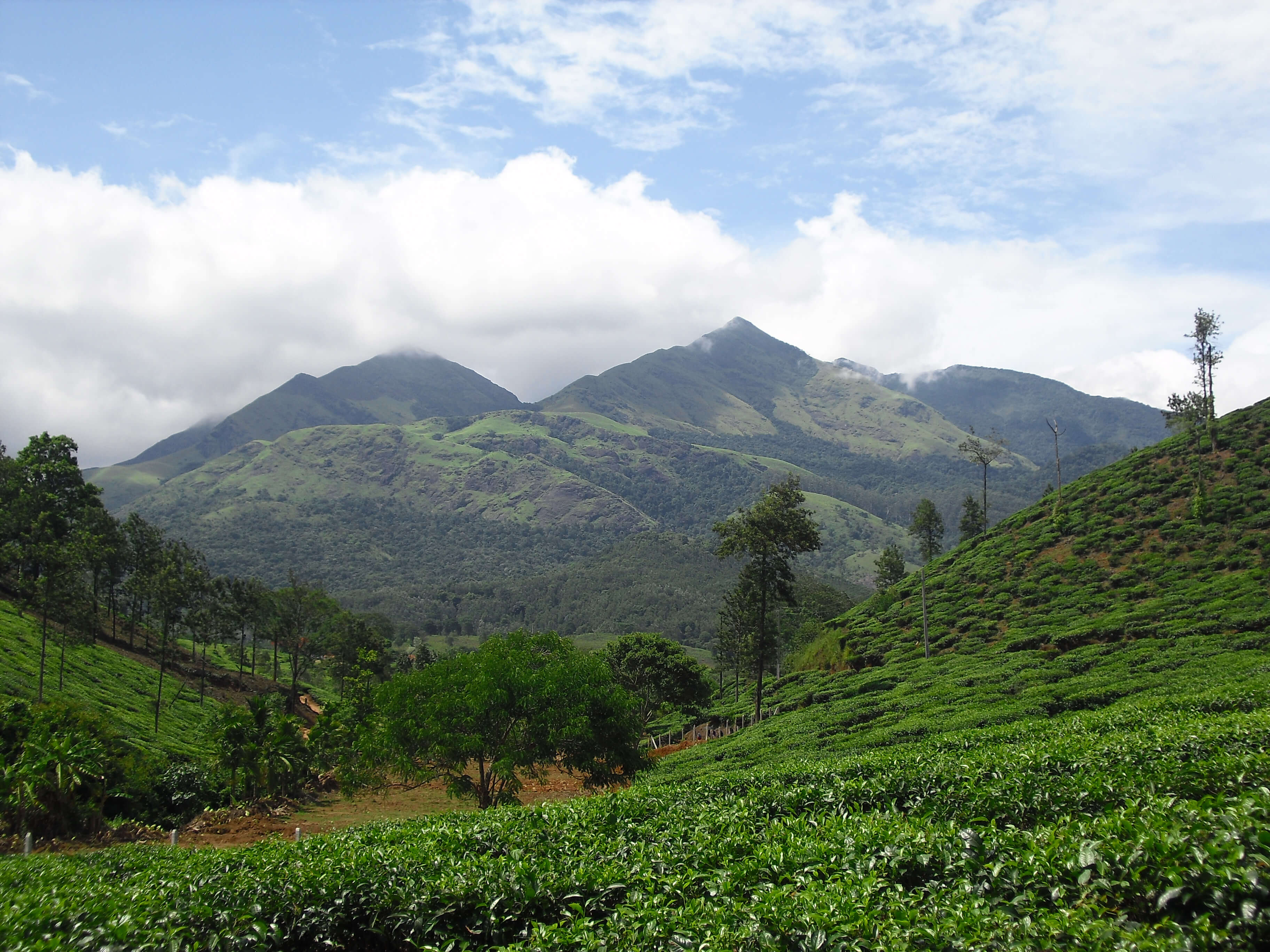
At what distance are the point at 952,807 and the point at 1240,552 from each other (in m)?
40.8

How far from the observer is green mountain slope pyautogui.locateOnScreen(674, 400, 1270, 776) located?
975 inches

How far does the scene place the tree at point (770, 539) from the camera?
41.7m

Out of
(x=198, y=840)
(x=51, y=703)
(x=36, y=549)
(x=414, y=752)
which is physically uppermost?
(x=36, y=549)

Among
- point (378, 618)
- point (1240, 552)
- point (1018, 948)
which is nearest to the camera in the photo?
Result: point (1018, 948)

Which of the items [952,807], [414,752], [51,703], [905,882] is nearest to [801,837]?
[905,882]

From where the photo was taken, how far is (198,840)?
26.4m

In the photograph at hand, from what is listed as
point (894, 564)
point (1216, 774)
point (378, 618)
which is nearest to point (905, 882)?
point (1216, 774)

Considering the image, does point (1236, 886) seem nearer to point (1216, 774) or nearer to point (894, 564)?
point (1216, 774)

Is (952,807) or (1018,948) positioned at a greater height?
(1018,948)

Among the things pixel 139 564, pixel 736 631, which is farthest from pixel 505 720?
pixel 139 564

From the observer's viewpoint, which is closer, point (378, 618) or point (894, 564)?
point (894, 564)

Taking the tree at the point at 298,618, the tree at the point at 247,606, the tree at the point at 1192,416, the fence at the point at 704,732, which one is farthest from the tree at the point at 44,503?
the tree at the point at 1192,416

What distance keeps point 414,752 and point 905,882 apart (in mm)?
22452

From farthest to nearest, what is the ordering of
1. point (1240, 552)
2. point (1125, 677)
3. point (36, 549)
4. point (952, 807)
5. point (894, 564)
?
point (894, 564) < point (36, 549) < point (1240, 552) < point (1125, 677) < point (952, 807)
